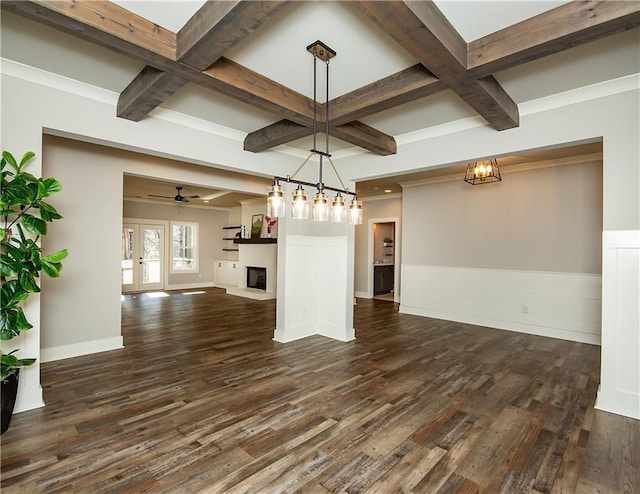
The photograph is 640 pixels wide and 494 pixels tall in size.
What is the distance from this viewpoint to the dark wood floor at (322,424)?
1920mm

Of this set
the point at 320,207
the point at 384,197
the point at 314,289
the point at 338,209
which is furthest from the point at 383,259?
the point at 320,207

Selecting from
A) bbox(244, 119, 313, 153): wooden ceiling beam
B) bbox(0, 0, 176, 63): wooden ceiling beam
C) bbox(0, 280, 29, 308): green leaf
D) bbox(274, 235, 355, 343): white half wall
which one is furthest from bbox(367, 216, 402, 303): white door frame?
bbox(0, 280, 29, 308): green leaf

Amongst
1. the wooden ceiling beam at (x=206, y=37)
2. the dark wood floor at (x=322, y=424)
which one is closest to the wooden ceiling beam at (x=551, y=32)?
the wooden ceiling beam at (x=206, y=37)

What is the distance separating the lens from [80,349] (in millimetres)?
3984

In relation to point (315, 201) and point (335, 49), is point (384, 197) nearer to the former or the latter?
point (315, 201)

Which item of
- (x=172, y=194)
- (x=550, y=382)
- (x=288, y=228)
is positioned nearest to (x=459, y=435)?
(x=550, y=382)

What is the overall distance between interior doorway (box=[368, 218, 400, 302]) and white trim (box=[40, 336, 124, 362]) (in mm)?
5759

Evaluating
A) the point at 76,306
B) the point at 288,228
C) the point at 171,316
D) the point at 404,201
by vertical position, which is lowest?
the point at 171,316

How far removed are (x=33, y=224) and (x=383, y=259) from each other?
7768mm

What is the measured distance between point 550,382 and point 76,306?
532cm

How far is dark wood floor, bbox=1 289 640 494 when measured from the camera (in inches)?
75.6

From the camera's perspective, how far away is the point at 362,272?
28.6 ft

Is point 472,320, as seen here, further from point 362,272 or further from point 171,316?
point 171,316

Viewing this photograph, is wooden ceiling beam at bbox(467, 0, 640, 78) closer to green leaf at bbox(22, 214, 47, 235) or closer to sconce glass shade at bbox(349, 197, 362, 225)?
sconce glass shade at bbox(349, 197, 362, 225)
